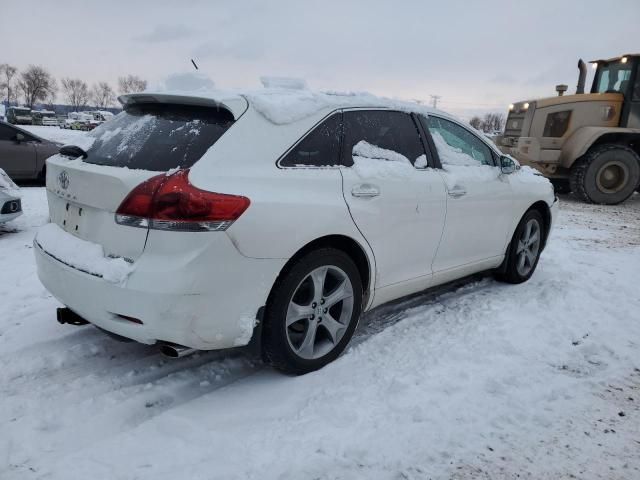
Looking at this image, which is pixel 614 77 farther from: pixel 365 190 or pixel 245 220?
pixel 245 220

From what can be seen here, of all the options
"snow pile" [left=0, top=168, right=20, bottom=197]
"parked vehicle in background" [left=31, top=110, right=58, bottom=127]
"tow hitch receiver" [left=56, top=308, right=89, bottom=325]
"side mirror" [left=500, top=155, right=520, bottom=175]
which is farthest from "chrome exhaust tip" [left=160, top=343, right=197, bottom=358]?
"parked vehicle in background" [left=31, top=110, right=58, bottom=127]

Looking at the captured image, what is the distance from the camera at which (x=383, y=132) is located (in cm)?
329

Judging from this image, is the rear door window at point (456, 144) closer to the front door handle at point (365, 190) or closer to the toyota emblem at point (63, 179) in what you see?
the front door handle at point (365, 190)

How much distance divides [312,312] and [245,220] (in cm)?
76

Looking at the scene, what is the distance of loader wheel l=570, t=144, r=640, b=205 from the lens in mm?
10234

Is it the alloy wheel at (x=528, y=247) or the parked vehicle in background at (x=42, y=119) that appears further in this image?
the parked vehicle in background at (x=42, y=119)

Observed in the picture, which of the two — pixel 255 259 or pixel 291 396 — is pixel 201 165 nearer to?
pixel 255 259

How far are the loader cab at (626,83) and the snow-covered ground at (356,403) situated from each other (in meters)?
8.39

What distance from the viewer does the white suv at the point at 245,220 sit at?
7.57 ft

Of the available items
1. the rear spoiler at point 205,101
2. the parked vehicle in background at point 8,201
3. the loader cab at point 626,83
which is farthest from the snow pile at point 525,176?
the loader cab at point 626,83

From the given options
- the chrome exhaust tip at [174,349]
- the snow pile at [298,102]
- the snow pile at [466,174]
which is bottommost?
the chrome exhaust tip at [174,349]

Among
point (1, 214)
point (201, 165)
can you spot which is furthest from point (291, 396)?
point (1, 214)

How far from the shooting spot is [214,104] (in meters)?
2.61

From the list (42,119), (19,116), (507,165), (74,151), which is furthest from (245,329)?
(42,119)
